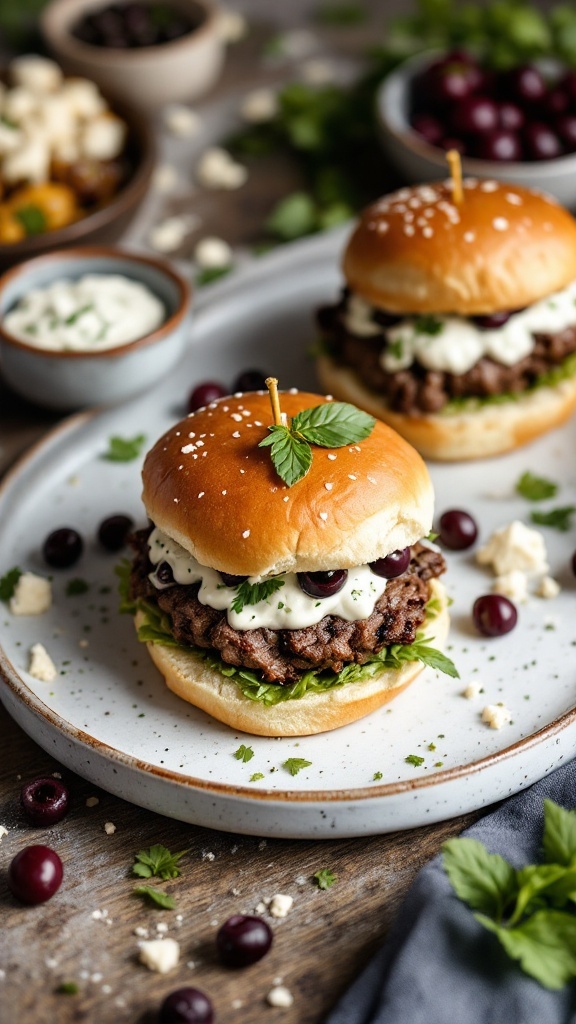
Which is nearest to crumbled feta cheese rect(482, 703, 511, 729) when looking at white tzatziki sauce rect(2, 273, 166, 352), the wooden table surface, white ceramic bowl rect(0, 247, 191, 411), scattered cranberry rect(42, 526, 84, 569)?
the wooden table surface

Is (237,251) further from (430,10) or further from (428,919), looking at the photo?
(428,919)

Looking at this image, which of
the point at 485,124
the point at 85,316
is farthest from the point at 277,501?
the point at 485,124

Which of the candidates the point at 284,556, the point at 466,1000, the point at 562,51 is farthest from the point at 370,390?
the point at 562,51

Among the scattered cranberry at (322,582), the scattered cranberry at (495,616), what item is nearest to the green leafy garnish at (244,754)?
the scattered cranberry at (322,582)

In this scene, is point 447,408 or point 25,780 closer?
point 25,780

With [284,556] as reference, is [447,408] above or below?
below

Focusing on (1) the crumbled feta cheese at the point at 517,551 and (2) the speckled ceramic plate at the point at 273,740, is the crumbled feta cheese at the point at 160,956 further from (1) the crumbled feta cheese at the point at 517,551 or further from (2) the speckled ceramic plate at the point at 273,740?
(1) the crumbled feta cheese at the point at 517,551
